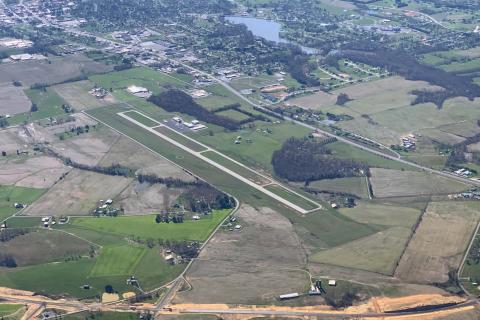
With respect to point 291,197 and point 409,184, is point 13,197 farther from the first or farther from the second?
point 409,184

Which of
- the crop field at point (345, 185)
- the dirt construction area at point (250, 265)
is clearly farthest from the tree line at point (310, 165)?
the dirt construction area at point (250, 265)

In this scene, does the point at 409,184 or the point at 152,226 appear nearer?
the point at 152,226

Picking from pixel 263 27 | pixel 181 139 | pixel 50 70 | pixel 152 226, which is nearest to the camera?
pixel 152 226

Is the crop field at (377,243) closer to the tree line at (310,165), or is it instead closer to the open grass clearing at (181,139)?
the tree line at (310,165)

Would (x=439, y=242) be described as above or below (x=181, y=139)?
above

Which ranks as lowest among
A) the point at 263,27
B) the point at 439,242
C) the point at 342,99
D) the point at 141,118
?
the point at 263,27

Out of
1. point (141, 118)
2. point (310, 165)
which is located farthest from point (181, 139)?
point (310, 165)
